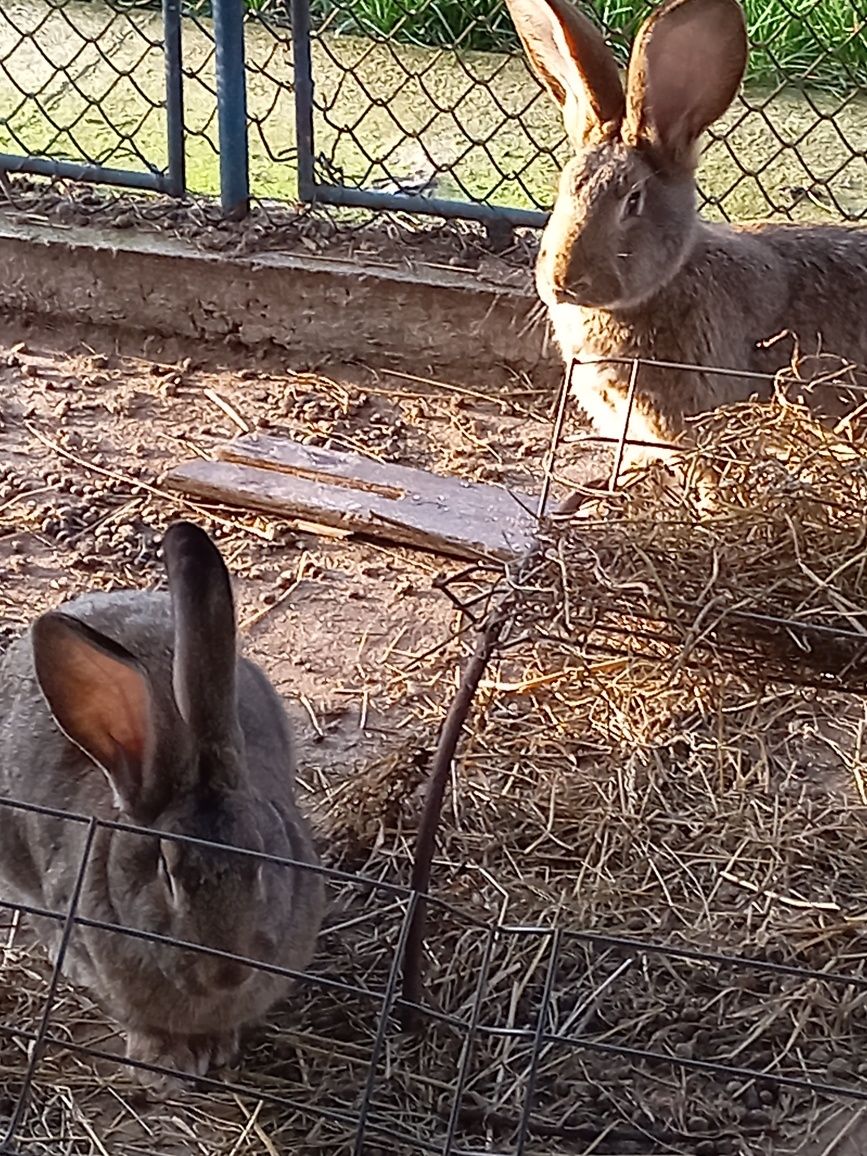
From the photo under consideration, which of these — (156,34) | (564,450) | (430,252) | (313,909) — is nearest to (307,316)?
(430,252)

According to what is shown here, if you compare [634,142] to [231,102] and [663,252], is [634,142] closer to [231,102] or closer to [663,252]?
[663,252]

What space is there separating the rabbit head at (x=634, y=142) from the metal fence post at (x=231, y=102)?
145cm

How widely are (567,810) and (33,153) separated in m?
3.50

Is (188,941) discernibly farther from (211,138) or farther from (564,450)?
(211,138)

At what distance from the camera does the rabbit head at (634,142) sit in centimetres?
372

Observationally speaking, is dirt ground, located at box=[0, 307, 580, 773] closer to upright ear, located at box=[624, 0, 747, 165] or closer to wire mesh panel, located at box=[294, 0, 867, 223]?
wire mesh panel, located at box=[294, 0, 867, 223]

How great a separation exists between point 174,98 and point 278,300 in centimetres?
72

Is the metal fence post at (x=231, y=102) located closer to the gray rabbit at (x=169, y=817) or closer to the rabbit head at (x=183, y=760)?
the gray rabbit at (x=169, y=817)

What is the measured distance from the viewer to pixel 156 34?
676cm

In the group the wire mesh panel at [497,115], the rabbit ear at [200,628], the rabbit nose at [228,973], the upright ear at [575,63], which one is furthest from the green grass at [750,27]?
the rabbit nose at [228,973]

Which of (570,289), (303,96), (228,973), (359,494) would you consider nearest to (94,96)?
(303,96)

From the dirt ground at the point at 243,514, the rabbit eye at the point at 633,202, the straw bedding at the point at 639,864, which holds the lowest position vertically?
the dirt ground at the point at 243,514

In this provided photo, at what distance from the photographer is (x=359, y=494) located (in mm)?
4355

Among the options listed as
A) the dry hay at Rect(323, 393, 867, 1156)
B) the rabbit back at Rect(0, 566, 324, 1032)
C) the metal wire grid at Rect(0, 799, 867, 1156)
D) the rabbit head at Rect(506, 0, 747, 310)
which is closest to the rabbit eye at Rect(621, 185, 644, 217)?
the rabbit head at Rect(506, 0, 747, 310)
